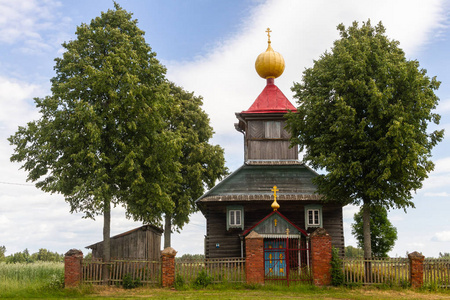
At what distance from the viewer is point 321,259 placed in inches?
940

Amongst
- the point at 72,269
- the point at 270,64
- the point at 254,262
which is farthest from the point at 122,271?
the point at 270,64

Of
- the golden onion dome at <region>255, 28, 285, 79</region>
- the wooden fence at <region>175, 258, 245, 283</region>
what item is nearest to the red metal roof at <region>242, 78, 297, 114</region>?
the golden onion dome at <region>255, 28, 285, 79</region>

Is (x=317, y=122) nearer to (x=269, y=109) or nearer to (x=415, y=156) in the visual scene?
(x=415, y=156)

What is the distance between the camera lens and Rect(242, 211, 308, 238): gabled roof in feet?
93.5

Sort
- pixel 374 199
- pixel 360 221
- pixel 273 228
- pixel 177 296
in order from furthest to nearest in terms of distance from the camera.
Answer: pixel 360 221 → pixel 273 228 → pixel 374 199 → pixel 177 296

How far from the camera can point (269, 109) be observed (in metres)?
36.1

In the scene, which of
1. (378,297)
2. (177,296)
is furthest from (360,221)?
(177,296)

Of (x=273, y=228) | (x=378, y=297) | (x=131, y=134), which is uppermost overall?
(x=131, y=134)

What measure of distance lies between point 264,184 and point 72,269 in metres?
13.8

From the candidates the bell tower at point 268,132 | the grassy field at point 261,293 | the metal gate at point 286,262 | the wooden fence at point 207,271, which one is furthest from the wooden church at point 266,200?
the grassy field at point 261,293

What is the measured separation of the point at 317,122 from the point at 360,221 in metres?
18.1

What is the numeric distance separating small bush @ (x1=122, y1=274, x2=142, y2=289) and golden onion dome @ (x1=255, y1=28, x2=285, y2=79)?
20.4 m

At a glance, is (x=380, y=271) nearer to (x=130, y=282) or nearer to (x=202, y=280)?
(x=202, y=280)

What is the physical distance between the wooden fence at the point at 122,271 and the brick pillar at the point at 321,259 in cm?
787
